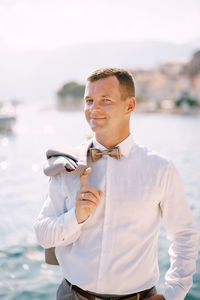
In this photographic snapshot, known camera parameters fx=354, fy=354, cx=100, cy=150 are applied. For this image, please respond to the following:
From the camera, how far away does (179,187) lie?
2.96 feet

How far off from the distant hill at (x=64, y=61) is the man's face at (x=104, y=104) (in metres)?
140

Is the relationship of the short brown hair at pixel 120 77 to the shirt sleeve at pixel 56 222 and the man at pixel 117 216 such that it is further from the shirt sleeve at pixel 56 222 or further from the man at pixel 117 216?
the shirt sleeve at pixel 56 222

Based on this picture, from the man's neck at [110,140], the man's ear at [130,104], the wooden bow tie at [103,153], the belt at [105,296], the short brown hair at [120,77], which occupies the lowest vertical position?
the belt at [105,296]

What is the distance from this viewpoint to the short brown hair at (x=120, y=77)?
0.88 m

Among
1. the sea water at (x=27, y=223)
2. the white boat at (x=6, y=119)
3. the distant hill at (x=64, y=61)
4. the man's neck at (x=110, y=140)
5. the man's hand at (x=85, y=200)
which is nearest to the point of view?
the man's hand at (x=85, y=200)

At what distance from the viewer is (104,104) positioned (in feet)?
2.90

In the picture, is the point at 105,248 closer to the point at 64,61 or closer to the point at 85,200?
→ the point at 85,200

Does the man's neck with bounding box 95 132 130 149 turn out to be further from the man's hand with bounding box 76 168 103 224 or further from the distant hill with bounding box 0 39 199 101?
the distant hill with bounding box 0 39 199 101

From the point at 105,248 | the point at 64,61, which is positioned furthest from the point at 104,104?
the point at 64,61

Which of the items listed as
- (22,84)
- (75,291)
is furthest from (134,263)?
(22,84)

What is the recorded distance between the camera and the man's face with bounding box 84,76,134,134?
880 millimetres

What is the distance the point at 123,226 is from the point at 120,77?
0.37 metres

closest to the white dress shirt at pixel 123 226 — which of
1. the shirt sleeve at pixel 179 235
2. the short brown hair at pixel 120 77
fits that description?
the shirt sleeve at pixel 179 235

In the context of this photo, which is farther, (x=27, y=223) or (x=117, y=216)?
(x=27, y=223)
